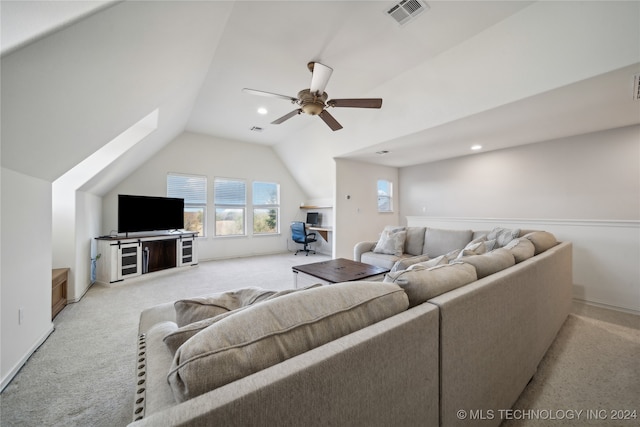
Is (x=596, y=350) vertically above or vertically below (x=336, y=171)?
below

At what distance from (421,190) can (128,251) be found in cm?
584

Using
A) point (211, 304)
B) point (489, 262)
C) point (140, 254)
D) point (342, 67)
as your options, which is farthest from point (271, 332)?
point (140, 254)

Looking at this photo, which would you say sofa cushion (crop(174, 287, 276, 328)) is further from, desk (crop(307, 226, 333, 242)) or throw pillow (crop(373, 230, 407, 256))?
desk (crop(307, 226, 333, 242))

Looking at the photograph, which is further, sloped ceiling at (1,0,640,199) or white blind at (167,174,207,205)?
white blind at (167,174,207,205)

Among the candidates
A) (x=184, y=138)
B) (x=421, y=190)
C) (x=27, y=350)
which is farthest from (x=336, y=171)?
(x=27, y=350)

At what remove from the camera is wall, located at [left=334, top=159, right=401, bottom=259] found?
16.9 feet

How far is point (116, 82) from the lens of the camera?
2.02m

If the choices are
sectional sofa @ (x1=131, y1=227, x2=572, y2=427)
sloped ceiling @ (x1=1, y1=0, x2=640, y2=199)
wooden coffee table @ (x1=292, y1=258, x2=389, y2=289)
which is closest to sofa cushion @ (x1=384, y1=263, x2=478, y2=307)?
sectional sofa @ (x1=131, y1=227, x2=572, y2=427)

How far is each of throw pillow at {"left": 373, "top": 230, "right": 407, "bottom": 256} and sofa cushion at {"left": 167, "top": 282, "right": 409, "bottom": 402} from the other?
9.80 feet

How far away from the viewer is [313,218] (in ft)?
23.4

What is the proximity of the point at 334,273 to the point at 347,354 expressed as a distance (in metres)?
2.07

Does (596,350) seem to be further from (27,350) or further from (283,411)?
(27,350)

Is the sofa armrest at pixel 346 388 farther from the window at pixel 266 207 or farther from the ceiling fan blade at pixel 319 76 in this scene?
the window at pixel 266 207

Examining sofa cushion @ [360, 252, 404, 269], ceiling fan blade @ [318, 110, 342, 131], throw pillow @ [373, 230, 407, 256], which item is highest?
ceiling fan blade @ [318, 110, 342, 131]
